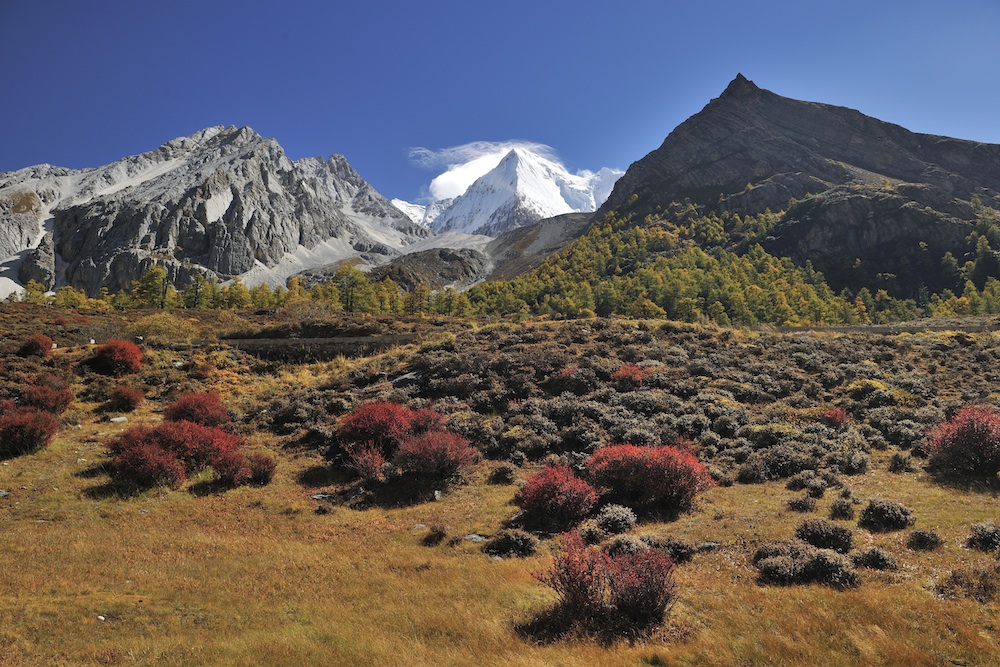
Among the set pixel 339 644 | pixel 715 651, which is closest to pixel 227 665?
pixel 339 644

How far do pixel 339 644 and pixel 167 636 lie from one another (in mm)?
2672

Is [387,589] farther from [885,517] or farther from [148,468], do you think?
[885,517]

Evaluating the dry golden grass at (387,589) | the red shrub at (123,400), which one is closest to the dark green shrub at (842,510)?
the dry golden grass at (387,589)

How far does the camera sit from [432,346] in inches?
1305

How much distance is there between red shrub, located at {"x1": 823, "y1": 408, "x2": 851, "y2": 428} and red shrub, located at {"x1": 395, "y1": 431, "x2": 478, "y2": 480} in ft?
47.6

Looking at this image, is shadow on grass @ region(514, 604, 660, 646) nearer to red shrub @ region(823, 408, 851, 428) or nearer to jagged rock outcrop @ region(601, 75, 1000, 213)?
red shrub @ region(823, 408, 851, 428)

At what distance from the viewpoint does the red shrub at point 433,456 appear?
52.0 ft

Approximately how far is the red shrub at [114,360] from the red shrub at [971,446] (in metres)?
37.5

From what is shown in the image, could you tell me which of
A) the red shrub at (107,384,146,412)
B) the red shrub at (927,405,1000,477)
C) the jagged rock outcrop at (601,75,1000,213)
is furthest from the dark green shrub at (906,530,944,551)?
the jagged rock outcrop at (601,75,1000,213)

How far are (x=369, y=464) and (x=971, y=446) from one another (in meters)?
17.5

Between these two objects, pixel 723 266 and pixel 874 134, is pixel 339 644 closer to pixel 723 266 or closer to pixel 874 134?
pixel 723 266

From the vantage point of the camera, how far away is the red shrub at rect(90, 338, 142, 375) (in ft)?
92.4

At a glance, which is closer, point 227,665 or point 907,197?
point 227,665

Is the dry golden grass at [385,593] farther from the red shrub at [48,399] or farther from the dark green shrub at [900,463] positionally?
the red shrub at [48,399]
